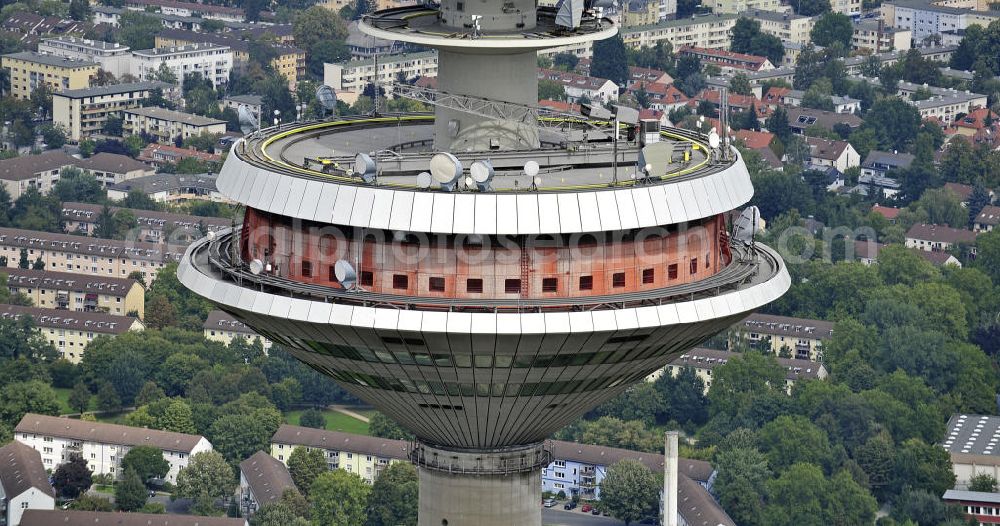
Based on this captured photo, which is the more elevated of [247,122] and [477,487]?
[247,122]

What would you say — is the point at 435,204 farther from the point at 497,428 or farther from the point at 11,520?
the point at 11,520

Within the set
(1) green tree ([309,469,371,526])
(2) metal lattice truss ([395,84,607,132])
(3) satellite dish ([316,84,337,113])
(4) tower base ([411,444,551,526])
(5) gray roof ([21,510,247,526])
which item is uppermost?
(2) metal lattice truss ([395,84,607,132])

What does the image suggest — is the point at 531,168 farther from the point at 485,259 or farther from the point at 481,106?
the point at 481,106

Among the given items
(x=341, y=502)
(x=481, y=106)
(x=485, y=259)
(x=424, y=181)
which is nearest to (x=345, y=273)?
(x=424, y=181)

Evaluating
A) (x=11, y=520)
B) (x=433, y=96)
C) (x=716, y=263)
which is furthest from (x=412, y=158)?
(x=11, y=520)

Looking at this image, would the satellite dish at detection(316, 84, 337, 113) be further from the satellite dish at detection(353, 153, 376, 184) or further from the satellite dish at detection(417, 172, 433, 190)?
the satellite dish at detection(417, 172, 433, 190)

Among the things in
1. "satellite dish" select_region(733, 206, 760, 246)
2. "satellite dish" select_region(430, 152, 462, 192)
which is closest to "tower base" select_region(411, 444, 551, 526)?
"satellite dish" select_region(733, 206, 760, 246)
